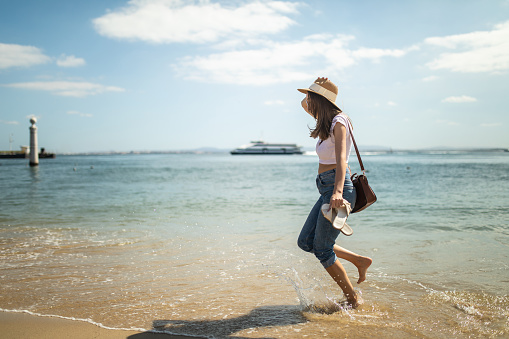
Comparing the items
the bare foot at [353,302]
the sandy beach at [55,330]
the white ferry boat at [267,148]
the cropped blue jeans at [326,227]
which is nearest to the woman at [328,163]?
the cropped blue jeans at [326,227]

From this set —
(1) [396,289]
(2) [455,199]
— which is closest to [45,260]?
(1) [396,289]

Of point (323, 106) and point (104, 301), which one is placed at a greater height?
point (323, 106)

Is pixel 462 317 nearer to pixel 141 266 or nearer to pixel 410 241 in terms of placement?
pixel 410 241

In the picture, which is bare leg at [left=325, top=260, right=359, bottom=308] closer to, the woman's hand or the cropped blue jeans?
the cropped blue jeans

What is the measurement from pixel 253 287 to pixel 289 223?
13.7ft

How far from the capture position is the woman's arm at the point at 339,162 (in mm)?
2795

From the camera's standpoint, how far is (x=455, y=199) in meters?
12.5

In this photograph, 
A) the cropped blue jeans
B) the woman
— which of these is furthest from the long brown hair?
the cropped blue jeans

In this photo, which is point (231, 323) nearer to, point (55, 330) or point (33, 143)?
point (55, 330)

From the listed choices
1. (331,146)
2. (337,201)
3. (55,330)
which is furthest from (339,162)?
(55,330)

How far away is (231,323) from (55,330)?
4.61ft

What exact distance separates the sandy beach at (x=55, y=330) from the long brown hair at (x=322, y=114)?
1.94m

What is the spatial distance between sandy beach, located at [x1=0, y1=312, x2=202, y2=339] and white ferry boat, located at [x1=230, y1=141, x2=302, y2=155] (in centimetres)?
11815

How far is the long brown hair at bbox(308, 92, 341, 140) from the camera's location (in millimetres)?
3004
